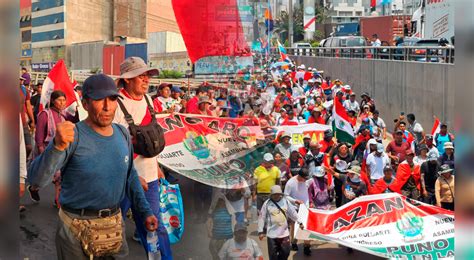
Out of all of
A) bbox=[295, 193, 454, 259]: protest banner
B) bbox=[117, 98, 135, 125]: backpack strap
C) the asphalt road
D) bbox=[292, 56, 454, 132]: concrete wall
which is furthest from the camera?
bbox=[292, 56, 454, 132]: concrete wall

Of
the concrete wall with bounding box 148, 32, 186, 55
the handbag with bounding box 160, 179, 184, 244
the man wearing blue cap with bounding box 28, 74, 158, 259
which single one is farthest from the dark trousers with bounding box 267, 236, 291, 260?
the concrete wall with bounding box 148, 32, 186, 55

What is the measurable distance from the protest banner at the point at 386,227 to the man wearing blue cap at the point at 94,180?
13.2 ft

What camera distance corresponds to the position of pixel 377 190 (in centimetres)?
945

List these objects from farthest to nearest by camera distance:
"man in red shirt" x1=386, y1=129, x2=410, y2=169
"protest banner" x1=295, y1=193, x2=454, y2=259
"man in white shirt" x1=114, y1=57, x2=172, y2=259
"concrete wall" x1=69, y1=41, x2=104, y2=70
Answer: "concrete wall" x1=69, y1=41, x2=104, y2=70 → "man in red shirt" x1=386, y1=129, x2=410, y2=169 → "protest banner" x1=295, y1=193, x2=454, y2=259 → "man in white shirt" x1=114, y1=57, x2=172, y2=259

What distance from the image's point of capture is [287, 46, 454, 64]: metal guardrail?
736 inches

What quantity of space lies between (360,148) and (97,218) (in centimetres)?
853

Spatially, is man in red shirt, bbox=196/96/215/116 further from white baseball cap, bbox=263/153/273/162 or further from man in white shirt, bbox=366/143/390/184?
man in white shirt, bbox=366/143/390/184

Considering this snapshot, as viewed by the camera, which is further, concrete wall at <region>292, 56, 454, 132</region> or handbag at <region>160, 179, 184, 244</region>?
concrete wall at <region>292, 56, 454, 132</region>

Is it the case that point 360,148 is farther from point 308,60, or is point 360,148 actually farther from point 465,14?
point 308,60

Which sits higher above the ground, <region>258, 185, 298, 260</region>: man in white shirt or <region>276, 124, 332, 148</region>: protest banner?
<region>276, 124, 332, 148</region>: protest banner

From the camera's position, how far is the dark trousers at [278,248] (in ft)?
24.5

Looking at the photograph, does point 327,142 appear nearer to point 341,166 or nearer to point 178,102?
point 341,166

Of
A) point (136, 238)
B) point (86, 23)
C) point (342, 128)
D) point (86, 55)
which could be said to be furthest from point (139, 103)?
point (86, 23)

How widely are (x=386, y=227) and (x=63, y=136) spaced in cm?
484
